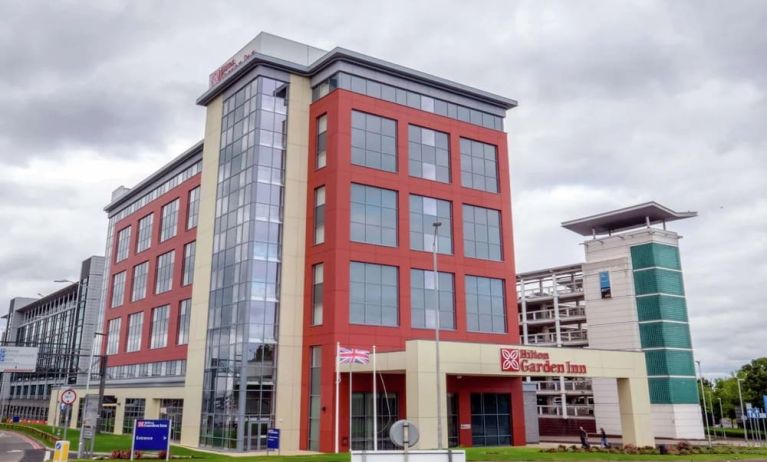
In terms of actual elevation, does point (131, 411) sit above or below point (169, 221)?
below

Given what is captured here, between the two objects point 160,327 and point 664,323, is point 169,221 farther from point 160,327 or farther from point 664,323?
point 664,323

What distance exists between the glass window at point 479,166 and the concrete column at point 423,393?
19378mm

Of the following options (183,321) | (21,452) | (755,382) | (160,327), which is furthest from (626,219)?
(21,452)

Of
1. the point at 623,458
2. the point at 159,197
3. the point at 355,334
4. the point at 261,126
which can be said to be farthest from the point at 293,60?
the point at 623,458

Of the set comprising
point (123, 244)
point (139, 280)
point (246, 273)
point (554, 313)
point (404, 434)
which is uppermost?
point (123, 244)

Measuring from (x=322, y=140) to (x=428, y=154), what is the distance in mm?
8763

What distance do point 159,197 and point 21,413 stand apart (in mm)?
99792

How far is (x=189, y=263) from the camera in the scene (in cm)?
6556

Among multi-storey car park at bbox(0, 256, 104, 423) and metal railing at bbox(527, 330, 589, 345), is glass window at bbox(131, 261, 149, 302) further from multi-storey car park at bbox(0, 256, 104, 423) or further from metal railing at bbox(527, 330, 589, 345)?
metal railing at bbox(527, 330, 589, 345)

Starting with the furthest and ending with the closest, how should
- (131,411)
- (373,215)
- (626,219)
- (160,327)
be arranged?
(626,219) < (131,411) < (160,327) < (373,215)

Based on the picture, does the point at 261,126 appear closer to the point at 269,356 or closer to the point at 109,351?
the point at 269,356

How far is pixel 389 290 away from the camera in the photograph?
50.0 m

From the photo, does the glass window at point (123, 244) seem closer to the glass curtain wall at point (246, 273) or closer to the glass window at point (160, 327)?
the glass window at point (160, 327)

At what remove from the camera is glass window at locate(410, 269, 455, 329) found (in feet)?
167
